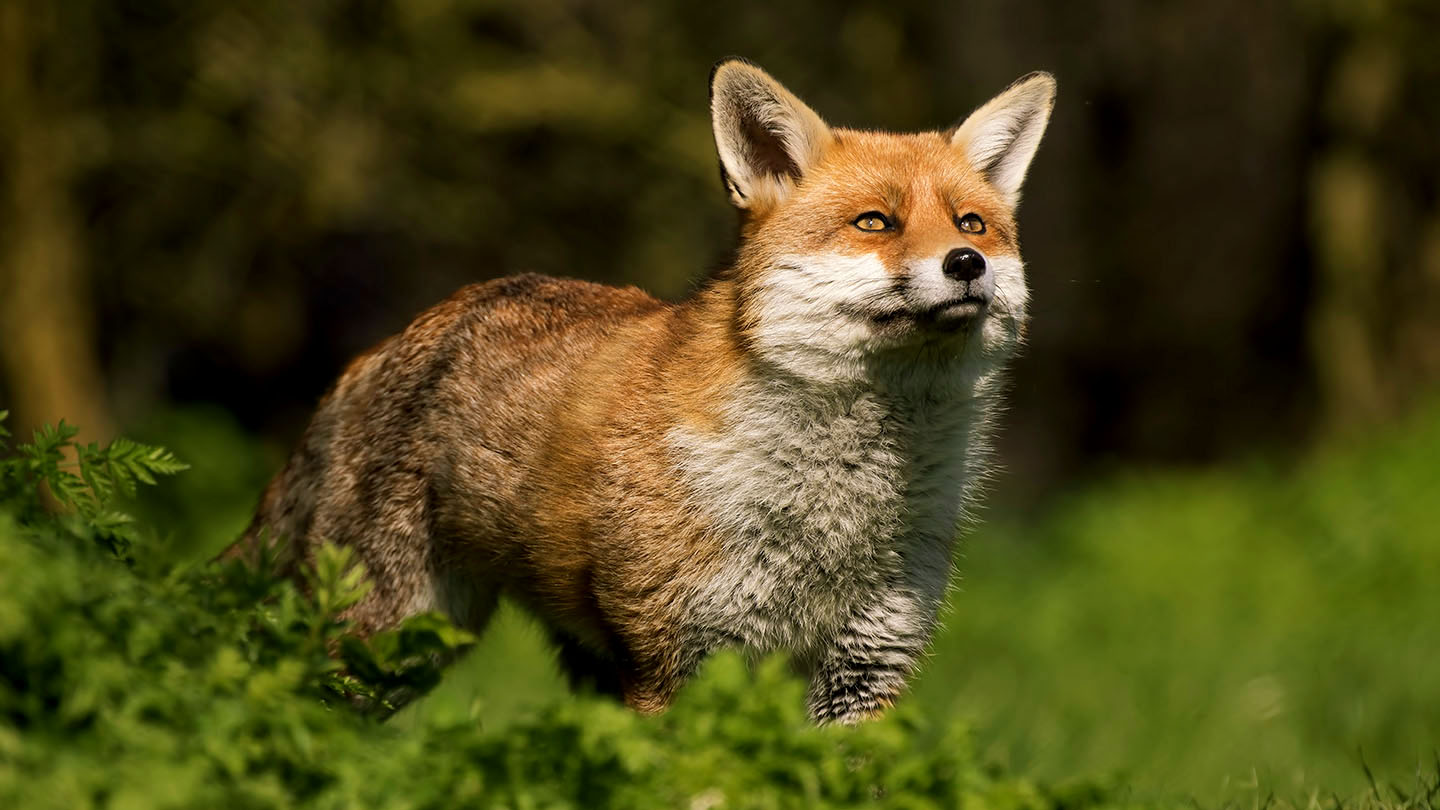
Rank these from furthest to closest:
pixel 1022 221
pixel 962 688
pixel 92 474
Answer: pixel 1022 221, pixel 962 688, pixel 92 474

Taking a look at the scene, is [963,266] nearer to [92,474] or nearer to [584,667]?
[584,667]

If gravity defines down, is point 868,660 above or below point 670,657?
below

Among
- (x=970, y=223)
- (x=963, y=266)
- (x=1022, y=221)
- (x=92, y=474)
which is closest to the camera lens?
(x=92, y=474)

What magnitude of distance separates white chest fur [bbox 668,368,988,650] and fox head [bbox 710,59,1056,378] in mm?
152

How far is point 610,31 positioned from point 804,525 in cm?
1038

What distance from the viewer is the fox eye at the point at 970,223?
16.4 feet

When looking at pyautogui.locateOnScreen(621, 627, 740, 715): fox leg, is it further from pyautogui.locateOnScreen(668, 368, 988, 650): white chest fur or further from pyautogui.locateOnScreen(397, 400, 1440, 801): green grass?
pyautogui.locateOnScreen(397, 400, 1440, 801): green grass

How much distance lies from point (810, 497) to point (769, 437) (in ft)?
0.76

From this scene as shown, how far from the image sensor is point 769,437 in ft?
15.7

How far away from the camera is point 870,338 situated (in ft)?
15.4

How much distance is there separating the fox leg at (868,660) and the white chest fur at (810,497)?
2.1 inches

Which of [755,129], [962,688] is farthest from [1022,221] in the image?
[755,129]

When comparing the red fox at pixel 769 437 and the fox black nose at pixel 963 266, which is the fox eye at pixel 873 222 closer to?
the red fox at pixel 769 437

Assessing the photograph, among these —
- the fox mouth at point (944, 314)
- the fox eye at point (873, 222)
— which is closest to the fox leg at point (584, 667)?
the fox mouth at point (944, 314)
